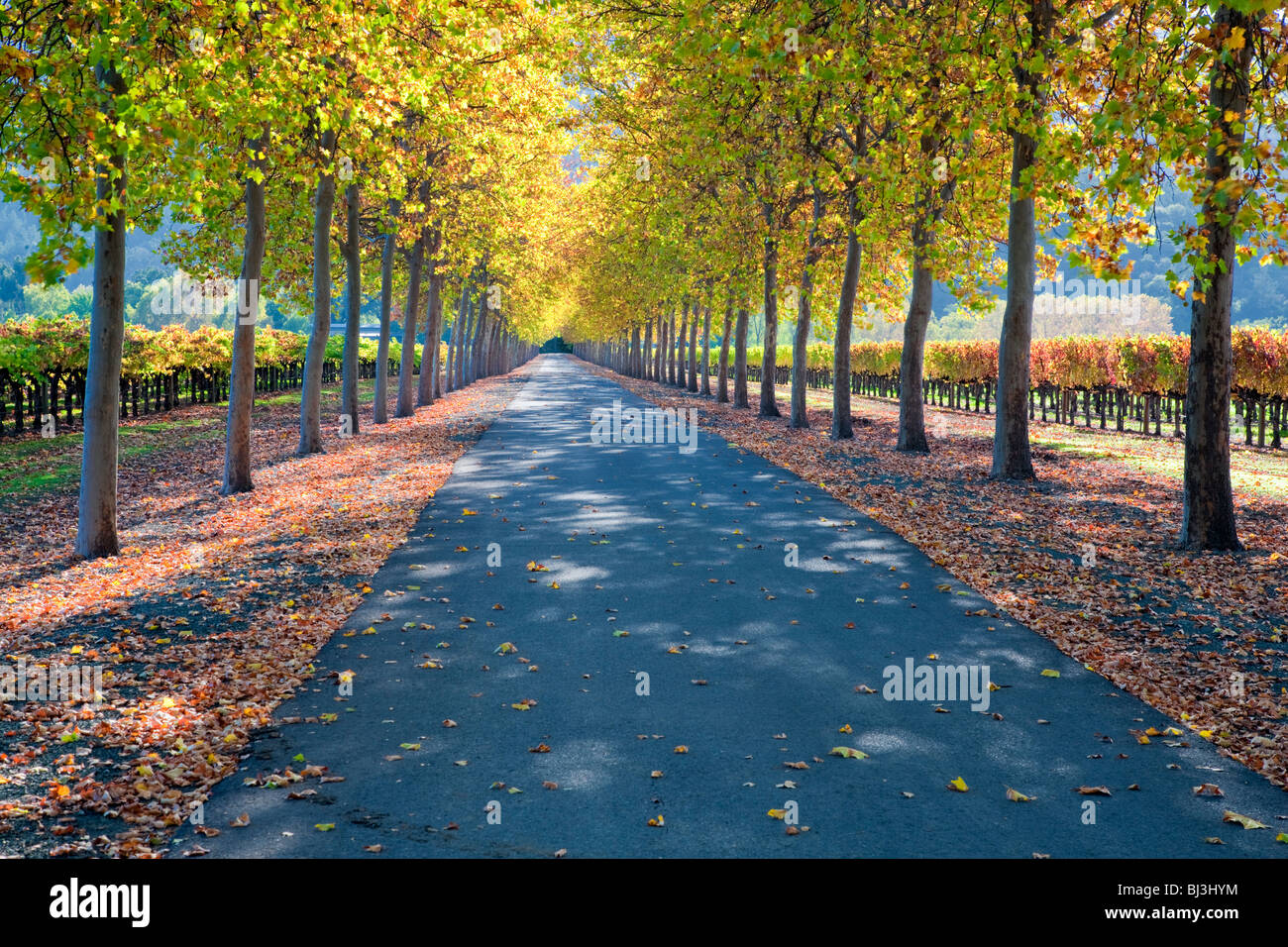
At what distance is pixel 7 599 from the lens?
364 inches

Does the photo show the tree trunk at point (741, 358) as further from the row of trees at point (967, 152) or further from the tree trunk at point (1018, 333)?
the tree trunk at point (1018, 333)

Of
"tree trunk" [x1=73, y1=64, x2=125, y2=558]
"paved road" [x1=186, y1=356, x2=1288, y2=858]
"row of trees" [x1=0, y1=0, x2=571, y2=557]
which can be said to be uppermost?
"row of trees" [x1=0, y1=0, x2=571, y2=557]

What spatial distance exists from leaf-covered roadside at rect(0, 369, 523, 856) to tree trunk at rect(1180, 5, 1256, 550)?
345 inches

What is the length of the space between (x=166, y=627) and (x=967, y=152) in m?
15.1

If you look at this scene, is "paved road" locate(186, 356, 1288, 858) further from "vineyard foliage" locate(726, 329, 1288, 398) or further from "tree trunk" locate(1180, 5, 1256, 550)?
"vineyard foliage" locate(726, 329, 1288, 398)

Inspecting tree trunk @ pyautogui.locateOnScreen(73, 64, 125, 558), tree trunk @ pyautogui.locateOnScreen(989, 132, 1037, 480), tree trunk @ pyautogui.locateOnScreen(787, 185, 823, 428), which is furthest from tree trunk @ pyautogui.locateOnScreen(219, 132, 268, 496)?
tree trunk @ pyautogui.locateOnScreen(787, 185, 823, 428)

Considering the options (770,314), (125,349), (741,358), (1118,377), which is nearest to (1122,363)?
(1118,377)

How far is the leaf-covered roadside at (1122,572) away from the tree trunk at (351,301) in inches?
430

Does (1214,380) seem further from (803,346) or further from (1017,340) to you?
Answer: (803,346)

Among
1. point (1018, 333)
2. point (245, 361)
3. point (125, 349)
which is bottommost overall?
point (245, 361)

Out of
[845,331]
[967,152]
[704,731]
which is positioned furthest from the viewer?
[845,331]

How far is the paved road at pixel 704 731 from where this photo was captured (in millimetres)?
4691

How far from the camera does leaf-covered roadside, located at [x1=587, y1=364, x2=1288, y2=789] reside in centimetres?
683

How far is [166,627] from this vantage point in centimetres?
813
